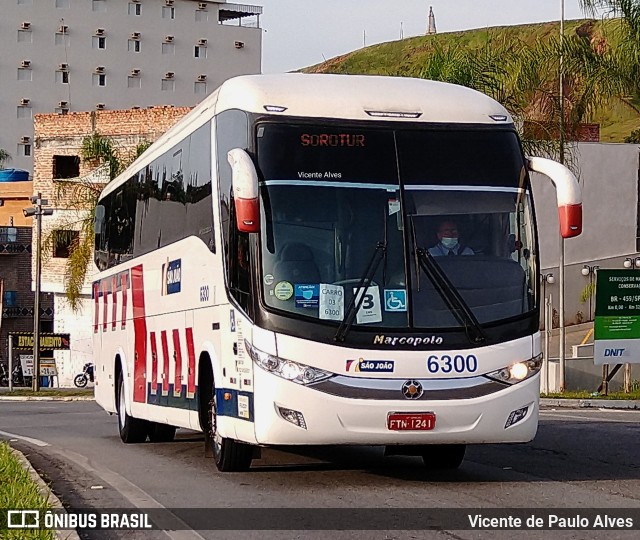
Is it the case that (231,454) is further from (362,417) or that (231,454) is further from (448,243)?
(448,243)

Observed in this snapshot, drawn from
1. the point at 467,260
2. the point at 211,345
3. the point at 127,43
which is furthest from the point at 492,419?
the point at 127,43

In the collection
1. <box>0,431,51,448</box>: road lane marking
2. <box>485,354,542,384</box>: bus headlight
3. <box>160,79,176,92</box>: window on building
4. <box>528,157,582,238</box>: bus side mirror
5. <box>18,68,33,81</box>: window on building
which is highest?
<box>18,68,33,81</box>: window on building

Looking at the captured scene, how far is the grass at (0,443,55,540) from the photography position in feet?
27.7

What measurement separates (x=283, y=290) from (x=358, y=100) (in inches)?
78.9

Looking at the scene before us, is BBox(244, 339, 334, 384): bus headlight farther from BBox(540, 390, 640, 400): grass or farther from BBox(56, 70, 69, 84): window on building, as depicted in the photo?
BBox(56, 70, 69, 84): window on building

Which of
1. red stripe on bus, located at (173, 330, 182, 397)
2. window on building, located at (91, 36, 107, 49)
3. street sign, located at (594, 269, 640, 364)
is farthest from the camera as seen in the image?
window on building, located at (91, 36, 107, 49)

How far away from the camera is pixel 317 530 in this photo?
9.23 metres

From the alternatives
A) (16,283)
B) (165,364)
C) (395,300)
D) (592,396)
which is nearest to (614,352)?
(592,396)

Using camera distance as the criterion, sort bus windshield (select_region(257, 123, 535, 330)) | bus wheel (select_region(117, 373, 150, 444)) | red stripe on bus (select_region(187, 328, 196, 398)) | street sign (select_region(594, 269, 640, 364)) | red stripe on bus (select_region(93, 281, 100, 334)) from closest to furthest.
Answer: bus windshield (select_region(257, 123, 535, 330)) → red stripe on bus (select_region(187, 328, 196, 398)) → bus wheel (select_region(117, 373, 150, 444)) → red stripe on bus (select_region(93, 281, 100, 334)) → street sign (select_region(594, 269, 640, 364))

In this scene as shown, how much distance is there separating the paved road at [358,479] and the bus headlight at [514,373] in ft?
3.08

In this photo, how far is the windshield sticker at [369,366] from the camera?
1109cm

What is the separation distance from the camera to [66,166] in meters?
66.1

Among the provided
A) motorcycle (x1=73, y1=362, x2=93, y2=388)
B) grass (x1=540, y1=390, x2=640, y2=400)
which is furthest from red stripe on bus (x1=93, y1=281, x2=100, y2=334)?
motorcycle (x1=73, y1=362, x2=93, y2=388)

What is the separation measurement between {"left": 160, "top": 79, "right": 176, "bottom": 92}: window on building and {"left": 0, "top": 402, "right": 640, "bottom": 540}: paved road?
327ft
